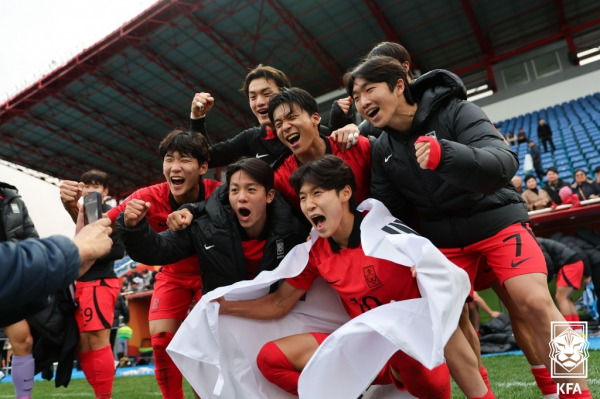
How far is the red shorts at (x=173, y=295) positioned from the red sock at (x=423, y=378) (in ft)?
Result: 5.63

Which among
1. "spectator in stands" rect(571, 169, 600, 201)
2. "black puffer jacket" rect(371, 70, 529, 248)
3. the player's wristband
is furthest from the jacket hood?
"spectator in stands" rect(571, 169, 600, 201)

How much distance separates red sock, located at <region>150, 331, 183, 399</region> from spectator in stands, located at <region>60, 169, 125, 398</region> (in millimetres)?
845

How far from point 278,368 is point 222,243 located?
31.0 inches

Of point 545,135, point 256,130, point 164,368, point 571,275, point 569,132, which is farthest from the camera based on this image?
point 569,132

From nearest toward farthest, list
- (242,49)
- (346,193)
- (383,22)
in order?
1. (346,193)
2. (383,22)
3. (242,49)

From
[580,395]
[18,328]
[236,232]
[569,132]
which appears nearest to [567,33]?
[569,132]

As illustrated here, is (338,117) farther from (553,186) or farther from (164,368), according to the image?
(553,186)

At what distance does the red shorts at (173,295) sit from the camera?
3289 mm

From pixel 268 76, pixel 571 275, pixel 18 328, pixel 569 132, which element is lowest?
pixel 571 275

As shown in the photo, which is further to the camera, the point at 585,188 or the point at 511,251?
the point at 585,188

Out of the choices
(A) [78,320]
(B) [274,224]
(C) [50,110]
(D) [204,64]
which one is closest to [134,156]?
(C) [50,110]

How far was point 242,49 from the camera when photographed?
56.7ft

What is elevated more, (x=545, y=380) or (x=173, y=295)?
(x=173, y=295)

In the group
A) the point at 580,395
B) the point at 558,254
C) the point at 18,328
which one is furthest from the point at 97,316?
the point at 558,254
